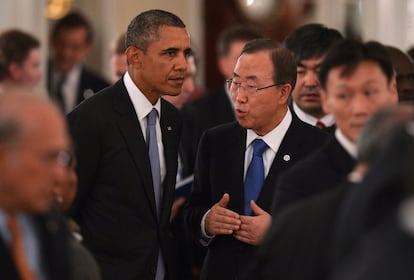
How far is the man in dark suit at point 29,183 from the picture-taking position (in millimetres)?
3977

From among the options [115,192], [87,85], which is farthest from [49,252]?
[87,85]

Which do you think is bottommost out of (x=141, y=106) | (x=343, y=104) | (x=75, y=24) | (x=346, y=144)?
(x=75, y=24)

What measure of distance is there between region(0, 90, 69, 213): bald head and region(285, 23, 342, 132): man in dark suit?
2987 millimetres

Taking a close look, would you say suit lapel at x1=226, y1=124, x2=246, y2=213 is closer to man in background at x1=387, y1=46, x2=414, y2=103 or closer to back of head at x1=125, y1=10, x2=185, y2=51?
back of head at x1=125, y1=10, x2=185, y2=51

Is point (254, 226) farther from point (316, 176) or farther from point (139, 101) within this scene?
point (316, 176)

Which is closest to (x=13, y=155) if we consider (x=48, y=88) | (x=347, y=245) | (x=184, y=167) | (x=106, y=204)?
(x=347, y=245)

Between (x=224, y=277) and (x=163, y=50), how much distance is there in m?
1.15

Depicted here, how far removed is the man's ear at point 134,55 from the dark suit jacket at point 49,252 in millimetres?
2056

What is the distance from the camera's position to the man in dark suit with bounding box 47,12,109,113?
1107cm

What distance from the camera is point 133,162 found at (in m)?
5.96

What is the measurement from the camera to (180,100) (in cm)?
885

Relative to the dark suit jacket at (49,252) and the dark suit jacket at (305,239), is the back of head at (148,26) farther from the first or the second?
the dark suit jacket at (305,239)

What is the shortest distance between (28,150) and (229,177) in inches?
84.5

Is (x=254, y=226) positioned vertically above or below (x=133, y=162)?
below
